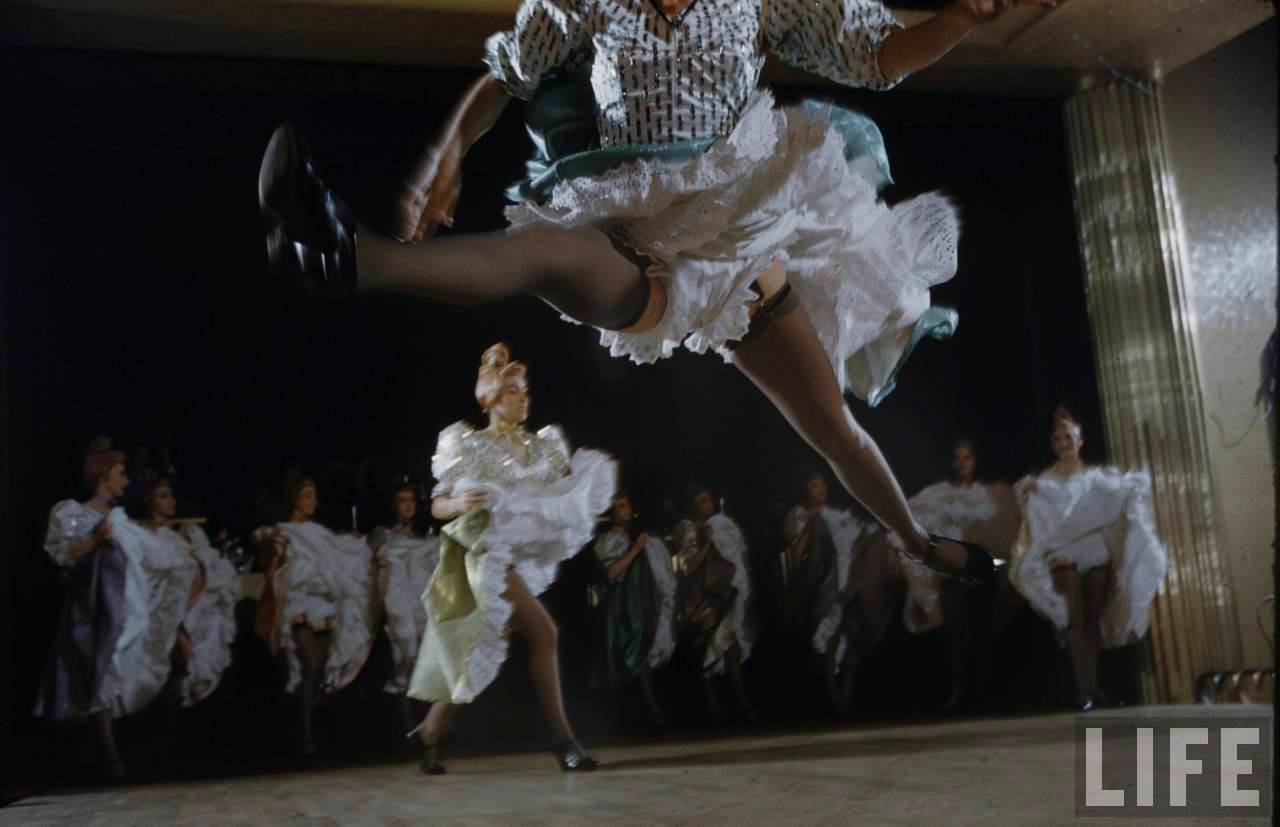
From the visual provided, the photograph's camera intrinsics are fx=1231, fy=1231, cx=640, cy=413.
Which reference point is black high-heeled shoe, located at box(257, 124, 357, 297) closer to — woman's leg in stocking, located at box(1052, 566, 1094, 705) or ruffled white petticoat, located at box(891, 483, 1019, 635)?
ruffled white petticoat, located at box(891, 483, 1019, 635)

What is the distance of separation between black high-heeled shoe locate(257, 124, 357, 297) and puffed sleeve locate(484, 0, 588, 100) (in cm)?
65

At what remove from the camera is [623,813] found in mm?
2078

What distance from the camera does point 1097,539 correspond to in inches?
185

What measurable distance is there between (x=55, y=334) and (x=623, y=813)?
2843 millimetres

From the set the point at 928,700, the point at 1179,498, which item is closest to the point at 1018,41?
the point at 1179,498

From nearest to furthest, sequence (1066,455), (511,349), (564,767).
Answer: (564,767)
(511,349)
(1066,455)

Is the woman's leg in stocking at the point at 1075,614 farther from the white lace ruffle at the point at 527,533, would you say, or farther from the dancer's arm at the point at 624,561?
the white lace ruffle at the point at 527,533

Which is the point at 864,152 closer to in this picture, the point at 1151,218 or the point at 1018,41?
the point at 1018,41

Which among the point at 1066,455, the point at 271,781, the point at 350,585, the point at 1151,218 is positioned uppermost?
the point at 1151,218

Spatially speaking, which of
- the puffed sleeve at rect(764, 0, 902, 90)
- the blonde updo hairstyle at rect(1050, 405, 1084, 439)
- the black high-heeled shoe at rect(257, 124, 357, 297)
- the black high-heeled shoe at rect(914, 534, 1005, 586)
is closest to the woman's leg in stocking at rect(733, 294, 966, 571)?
the black high-heeled shoe at rect(914, 534, 1005, 586)

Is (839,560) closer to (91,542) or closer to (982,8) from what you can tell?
(91,542)

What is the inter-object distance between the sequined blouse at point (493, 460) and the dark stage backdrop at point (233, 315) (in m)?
0.60

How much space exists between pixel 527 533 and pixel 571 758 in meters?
0.65

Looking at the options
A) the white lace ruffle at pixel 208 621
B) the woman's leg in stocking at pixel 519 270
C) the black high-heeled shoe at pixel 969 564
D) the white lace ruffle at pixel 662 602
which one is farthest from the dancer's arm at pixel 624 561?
the woman's leg in stocking at pixel 519 270
